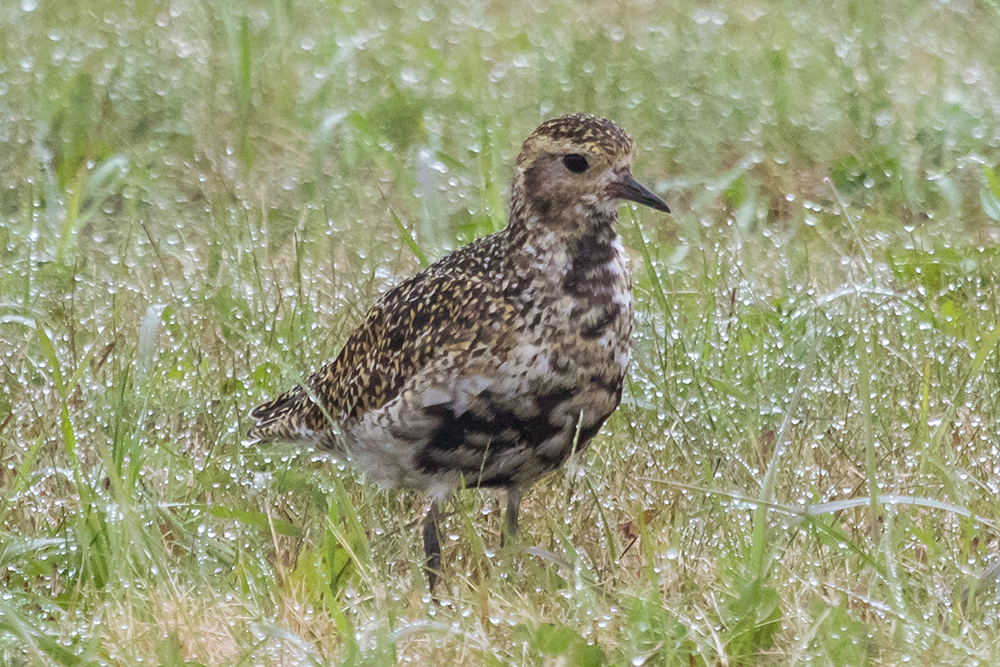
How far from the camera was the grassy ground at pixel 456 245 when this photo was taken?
344 centimetres

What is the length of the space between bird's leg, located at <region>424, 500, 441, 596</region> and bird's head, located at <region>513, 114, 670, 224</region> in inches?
31.4

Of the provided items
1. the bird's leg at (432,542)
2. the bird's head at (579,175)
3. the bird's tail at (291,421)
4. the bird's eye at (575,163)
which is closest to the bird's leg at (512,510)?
the bird's leg at (432,542)

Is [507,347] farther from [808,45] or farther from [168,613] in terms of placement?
[808,45]

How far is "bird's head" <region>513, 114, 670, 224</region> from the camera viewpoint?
3957 millimetres

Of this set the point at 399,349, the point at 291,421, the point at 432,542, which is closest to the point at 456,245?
the point at 291,421

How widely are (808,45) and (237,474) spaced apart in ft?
15.2

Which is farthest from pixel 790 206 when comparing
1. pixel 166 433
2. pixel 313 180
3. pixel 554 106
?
pixel 166 433

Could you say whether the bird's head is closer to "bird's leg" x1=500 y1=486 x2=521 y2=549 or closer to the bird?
the bird

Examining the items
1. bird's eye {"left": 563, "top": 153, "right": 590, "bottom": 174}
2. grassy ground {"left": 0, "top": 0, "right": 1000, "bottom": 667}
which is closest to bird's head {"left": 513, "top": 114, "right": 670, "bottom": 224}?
bird's eye {"left": 563, "top": 153, "right": 590, "bottom": 174}

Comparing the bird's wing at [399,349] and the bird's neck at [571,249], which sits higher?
the bird's neck at [571,249]

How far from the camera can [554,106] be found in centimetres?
728

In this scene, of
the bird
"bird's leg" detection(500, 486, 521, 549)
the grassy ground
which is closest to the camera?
the grassy ground

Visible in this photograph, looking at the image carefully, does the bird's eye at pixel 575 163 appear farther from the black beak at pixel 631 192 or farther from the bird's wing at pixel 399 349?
the bird's wing at pixel 399 349

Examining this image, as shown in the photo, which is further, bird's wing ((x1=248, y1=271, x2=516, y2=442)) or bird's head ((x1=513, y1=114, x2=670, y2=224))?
bird's head ((x1=513, y1=114, x2=670, y2=224))
